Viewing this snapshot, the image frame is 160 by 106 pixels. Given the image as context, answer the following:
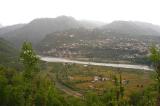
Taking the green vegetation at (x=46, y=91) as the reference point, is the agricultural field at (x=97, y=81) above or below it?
below

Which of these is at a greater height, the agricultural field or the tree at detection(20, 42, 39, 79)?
the tree at detection(20, 42, 39, 79)

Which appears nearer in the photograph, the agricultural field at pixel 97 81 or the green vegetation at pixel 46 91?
the green vegetation at pixel 46 91

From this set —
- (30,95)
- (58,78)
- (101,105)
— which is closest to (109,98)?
(101,105)

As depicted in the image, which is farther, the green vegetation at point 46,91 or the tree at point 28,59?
the green vegetation at point 46,91

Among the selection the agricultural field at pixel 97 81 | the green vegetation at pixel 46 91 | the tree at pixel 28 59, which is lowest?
the agricultural field at pixel 97 81

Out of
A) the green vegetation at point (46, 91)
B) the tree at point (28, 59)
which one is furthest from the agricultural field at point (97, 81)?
the tree at point (28, 59)

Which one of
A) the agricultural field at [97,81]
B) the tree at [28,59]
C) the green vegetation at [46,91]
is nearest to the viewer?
the tree at [28,59]

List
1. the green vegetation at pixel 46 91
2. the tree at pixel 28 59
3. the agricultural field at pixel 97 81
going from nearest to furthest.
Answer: the tree at pixel 28 59
the green vegetation at pixel 46 91
the agricultural field at pixel 97 81

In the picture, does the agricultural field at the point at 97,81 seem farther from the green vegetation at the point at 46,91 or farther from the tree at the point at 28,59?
the tree at the point at 28,59

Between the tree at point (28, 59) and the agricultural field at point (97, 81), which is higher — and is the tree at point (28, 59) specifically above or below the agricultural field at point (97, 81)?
above

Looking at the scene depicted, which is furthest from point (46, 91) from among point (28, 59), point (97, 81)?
point (97, 81)

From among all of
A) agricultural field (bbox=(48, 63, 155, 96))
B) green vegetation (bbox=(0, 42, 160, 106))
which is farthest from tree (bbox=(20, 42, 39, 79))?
agricultural field (bbox=(48, 63, 155, 96))

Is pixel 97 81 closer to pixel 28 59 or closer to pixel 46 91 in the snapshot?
pixel 46 91

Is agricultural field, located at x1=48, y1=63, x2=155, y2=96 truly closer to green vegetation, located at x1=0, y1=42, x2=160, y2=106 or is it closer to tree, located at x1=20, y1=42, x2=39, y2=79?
green vegetation, located at x1=0, y1=42, x2=160, y2=106
